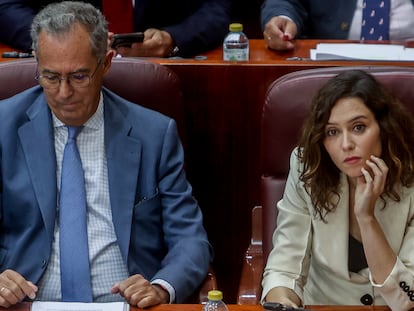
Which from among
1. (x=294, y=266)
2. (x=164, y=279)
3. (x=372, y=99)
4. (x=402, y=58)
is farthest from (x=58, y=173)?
(x=402, y=58)

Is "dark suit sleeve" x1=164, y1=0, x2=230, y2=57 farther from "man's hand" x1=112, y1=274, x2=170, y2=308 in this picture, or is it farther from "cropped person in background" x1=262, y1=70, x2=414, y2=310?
"man's hand" x1=112, y1=274, x2=170, y2=308

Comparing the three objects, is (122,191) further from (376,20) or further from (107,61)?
(376,20)

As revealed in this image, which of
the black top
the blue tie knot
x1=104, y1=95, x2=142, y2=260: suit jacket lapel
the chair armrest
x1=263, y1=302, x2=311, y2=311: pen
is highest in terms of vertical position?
the blue tie knot

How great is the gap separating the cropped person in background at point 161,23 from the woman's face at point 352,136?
2.85 ft

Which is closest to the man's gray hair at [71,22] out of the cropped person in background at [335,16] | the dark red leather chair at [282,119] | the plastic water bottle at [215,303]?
the dark red leather chair at [282,119]

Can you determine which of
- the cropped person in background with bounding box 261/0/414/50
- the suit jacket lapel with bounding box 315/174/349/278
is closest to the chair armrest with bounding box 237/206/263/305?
the suit jacket lapel with bounding box 315/174/349/278

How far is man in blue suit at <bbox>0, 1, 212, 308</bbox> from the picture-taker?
1788 millimetres

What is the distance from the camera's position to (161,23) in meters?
2.69

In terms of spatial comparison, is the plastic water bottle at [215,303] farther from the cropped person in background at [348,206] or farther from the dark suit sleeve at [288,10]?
the dark suit sleeve at [288,10]

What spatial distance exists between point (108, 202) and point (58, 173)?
112mm

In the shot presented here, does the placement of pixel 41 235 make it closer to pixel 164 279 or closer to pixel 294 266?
pixel 164 279

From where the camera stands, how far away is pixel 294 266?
5.80 feet

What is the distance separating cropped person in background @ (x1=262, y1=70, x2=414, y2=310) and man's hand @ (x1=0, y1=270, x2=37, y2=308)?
425mm

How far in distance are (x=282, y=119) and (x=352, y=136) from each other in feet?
0.85
